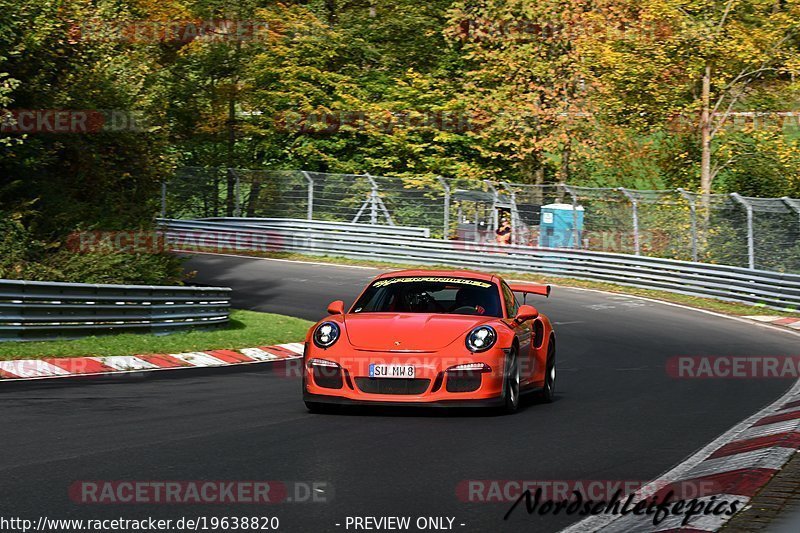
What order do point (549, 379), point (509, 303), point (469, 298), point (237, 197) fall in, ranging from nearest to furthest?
point (469, 298) → point (509, 303) → point (549, 379) → point (237, 197)

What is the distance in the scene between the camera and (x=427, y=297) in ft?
38.5

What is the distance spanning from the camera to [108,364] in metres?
14.4

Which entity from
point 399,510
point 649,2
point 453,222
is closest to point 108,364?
point 399,510

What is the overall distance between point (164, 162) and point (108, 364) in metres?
8.76

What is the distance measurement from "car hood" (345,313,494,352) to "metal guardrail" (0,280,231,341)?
18.3 ft

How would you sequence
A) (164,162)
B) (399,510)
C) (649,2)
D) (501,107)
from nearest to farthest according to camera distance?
(399,510) < (164,162) < (649,2) < (501,107)

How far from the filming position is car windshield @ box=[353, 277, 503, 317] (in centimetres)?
1141

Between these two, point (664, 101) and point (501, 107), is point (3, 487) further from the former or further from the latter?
point (501, 107)

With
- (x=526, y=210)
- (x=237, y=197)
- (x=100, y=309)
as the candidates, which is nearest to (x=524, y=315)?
(x=100, y=309)

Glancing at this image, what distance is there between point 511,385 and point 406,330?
1.09 meters

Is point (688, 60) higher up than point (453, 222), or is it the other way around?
point (688, 60)

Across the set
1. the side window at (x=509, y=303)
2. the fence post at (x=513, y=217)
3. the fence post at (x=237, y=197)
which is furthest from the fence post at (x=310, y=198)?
the side window at (x=509, y=303)
